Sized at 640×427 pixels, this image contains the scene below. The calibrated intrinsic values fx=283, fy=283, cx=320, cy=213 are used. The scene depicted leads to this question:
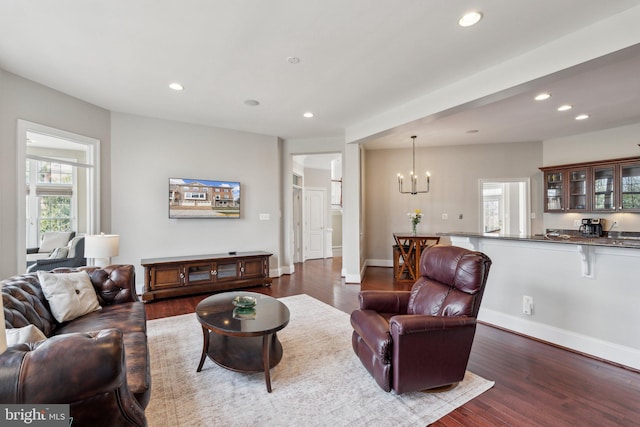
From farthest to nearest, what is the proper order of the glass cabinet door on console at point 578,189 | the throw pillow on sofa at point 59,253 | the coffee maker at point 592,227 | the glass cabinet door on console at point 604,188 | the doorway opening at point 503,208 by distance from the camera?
the doorway opening at point 503,208 < the glass cabinet door on console at point 578,189 < the coffee maker at point 592,227 < the glass cabinet door on console at point 604,188 < the throw pillow on sofa at point 59,253

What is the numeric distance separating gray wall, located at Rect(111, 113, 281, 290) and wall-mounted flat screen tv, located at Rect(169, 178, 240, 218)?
12 cm

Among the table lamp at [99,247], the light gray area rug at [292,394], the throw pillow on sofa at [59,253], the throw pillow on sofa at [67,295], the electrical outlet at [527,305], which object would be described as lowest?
the light gray area rug at [292,394]

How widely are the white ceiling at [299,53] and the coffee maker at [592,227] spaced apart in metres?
1.86

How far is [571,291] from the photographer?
2793 mm

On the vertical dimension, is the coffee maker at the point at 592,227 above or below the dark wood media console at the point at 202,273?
above

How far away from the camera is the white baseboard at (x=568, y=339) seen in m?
2.45

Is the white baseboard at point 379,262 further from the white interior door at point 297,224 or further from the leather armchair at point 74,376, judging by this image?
the leather armchair at point 74,376

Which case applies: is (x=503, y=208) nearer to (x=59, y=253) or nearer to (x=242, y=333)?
(x=242, y=333)

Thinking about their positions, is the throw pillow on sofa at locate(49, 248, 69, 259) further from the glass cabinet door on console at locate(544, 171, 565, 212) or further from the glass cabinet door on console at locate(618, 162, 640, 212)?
the glass cabinet door on console at locate(618, 162, 640, 212)

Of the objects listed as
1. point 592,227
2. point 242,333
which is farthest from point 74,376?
point 592,227

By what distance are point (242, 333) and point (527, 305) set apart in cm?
297

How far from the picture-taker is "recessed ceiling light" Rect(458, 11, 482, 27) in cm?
214

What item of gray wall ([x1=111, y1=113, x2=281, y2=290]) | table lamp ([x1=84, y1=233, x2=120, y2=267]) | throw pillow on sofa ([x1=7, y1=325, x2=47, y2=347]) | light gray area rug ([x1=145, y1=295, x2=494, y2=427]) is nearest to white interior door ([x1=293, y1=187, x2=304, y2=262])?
gray wall ([x1=111, y1=113, x2=281, y2=290])

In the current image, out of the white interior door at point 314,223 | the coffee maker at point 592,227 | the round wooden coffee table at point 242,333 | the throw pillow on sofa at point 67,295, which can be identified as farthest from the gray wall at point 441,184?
the throw pillow on sofa at point 67,295
